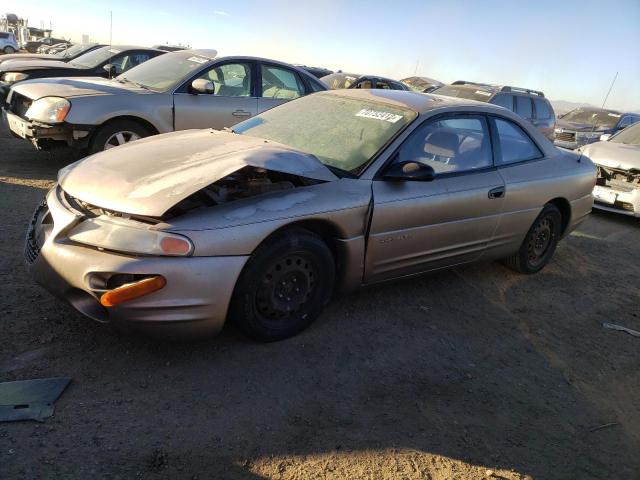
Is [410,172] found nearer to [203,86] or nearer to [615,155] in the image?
[203,86]

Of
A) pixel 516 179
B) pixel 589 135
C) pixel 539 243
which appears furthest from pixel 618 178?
pixel 589 135

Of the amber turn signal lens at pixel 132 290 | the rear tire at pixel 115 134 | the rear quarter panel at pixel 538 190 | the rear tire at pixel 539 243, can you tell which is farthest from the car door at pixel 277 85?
the amber turn signal lens at pixel 132 290

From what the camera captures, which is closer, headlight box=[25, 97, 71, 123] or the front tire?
the front tire

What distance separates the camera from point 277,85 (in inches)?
272

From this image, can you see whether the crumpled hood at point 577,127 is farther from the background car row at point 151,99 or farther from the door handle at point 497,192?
the door handle at point 497,192

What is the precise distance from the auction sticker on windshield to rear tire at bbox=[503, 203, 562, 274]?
1798 millimetres

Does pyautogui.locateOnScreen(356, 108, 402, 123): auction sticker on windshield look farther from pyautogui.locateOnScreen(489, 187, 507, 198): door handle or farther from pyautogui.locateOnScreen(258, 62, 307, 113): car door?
pyautogui.locateOnScreen(258, 62, 307, 113): car door

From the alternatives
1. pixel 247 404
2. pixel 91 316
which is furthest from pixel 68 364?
pixel 247 404

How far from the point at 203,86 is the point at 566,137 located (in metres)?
9.50

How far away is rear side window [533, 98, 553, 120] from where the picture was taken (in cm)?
1192

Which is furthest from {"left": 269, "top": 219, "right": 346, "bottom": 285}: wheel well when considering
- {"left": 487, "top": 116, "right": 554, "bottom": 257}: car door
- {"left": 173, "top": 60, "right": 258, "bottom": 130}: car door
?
{"left": 173, "top": 60, "right": 258, "bottom": 130}: car door

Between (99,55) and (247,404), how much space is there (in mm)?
8502

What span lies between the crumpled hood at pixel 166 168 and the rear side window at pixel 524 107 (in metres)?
9.63

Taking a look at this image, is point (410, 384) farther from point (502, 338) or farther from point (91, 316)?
point (91, 316)
